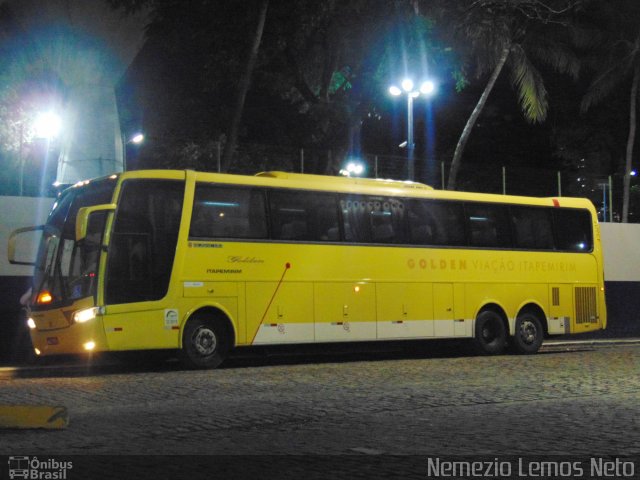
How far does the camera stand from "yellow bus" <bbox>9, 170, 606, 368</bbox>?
1577cm

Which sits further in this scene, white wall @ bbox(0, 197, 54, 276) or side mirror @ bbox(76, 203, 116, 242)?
white wall @ bbox(0, 197, 54, 276)

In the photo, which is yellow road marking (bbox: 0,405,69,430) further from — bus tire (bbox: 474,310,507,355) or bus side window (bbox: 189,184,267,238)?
bus tire (bbox: 474,310,507,355)

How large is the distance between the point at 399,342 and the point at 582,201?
6.25m

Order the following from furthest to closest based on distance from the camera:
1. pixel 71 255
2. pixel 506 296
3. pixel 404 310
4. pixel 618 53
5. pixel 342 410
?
1. pixel 618 53
2. pixel 506 296
3. pixel 404 310
4. pixel 71 255
5. pixel 342 410

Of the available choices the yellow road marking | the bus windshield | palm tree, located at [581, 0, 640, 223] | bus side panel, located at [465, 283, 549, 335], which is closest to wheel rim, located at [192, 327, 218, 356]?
the bus windshield

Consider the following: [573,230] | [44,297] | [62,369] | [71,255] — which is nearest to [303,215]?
[71,255]

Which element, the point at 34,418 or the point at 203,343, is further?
the point at 203,343

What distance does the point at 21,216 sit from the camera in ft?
66.2

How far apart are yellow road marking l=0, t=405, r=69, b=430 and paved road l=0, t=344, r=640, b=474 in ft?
0.39

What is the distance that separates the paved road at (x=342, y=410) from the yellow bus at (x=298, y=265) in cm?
101

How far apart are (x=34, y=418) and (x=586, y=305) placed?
16.4 m

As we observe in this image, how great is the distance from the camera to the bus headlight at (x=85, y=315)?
15320 mm

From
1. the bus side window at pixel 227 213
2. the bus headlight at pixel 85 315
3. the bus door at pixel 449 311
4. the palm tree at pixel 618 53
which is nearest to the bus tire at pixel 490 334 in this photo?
the bus door at pixel 449 311

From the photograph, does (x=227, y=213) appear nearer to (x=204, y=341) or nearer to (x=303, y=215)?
(x=303, y=215)
